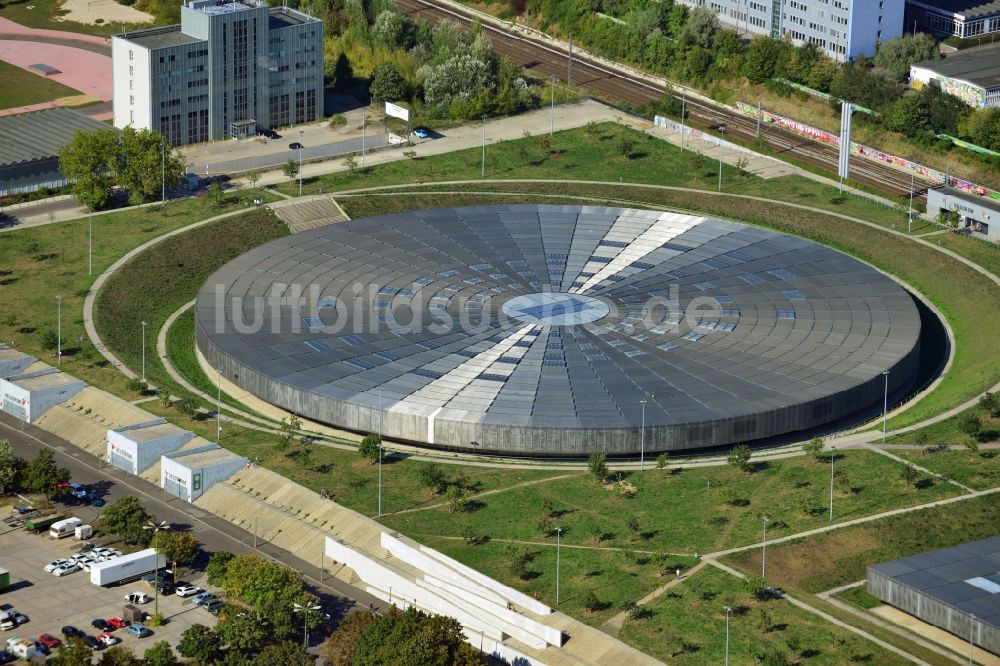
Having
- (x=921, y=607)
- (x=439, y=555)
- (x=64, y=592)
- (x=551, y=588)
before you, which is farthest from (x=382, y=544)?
(x=921, y=607)

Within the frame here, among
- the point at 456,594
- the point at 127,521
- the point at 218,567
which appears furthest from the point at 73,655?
the point at 456,594

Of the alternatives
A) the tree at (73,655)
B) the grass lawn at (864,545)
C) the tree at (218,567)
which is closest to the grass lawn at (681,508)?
the grass lawn at (864,545)

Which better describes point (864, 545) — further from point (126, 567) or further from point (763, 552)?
point (126, 567)

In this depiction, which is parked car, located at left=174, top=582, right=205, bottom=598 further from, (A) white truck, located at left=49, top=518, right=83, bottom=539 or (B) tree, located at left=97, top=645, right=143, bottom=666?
(A) white truck, located at left=49, top=518, right=83, bottom=539

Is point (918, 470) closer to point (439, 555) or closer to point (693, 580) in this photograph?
point (693, 580)

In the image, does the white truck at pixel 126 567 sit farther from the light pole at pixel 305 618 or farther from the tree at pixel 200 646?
the light pole at pixel 305 618

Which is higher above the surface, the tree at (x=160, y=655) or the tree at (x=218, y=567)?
the tree at (x=218, y=567)

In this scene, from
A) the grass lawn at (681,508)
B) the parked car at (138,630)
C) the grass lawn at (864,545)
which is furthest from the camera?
the grass lawn at (681,508)

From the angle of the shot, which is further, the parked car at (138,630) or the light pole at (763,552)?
the light pole at (763,552)
